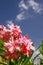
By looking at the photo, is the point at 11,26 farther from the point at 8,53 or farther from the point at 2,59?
the point at 8,53

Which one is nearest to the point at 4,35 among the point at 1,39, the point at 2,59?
the point at 1,39

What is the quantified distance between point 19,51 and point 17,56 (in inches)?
2.9

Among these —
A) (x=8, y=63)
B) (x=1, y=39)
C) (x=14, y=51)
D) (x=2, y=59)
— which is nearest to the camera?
(x=14, y=51)

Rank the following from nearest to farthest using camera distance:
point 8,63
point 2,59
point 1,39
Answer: point 8,63, point 2,59, point 1,39

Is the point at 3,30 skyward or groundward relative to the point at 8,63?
skyward

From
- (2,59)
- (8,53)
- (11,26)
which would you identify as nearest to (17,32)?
(11,26)

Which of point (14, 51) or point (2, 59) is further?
point (2, 59)

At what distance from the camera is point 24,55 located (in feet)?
11.5

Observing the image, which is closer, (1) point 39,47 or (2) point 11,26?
(1) point 39,47

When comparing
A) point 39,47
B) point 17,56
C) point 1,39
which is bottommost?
point 17,56

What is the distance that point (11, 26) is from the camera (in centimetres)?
427

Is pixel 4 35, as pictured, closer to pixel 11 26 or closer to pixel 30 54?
pixel 11 26

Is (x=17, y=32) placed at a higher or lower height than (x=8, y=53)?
higher

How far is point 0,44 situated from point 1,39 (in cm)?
21
